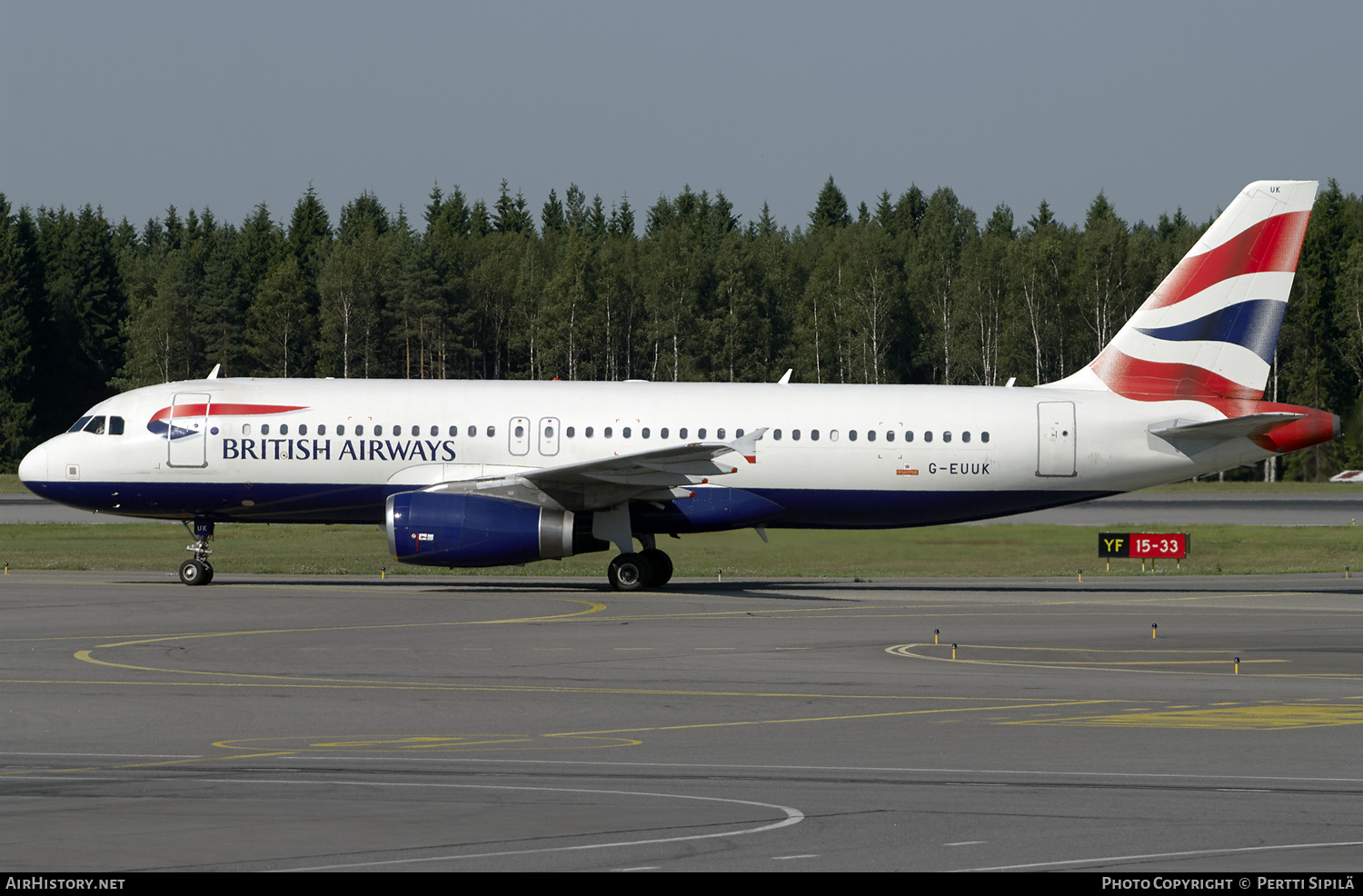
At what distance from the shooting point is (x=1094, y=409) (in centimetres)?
3312

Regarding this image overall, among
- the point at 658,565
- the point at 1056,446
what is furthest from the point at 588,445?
the point at 1056,446

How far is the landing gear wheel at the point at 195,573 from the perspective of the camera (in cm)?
3234

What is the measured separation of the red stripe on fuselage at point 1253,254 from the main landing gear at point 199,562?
21.3m

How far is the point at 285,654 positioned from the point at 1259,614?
57.2ft

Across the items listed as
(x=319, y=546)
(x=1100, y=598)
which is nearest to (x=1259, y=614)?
(x=1100, y=598)

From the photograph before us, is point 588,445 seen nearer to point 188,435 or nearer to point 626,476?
point 626,476

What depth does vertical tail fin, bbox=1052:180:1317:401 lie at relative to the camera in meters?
33.0

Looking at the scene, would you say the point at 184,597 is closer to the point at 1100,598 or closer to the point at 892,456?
the point at 892,456

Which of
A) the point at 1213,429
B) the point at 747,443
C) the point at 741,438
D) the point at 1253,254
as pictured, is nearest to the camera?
the point at 747,443

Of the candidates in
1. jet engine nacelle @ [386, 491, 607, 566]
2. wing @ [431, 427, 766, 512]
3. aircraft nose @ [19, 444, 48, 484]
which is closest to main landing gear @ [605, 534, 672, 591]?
wing @ [431, 427, 766, 512]

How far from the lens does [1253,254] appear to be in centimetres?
3303

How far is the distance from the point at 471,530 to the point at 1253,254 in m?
17.9

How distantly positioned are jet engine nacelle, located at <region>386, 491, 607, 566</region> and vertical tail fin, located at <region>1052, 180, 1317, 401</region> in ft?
42.8

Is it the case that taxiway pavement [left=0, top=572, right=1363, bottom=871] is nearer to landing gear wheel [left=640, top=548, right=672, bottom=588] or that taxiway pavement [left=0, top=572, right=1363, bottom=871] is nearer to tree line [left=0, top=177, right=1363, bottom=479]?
landing gear wheel [left=640, top=548, right=672, bottom=588]
